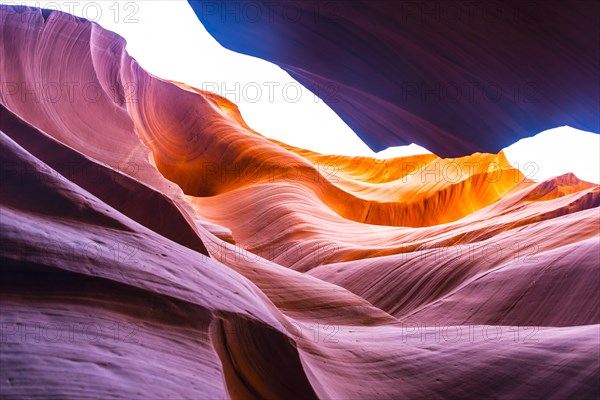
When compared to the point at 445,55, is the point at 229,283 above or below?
below

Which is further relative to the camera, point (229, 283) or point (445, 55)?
point (445, 55)

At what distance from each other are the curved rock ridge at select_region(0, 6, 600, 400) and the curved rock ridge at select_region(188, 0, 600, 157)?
2.99 feet

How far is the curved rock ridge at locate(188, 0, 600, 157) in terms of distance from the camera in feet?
9.70

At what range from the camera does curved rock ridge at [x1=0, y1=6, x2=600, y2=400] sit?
5.17ft

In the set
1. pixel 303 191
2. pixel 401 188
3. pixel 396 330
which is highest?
pixel 401 188

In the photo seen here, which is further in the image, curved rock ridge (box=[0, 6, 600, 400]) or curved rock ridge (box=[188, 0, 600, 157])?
curved rock ridge (box=[188, 0, 600, 157])

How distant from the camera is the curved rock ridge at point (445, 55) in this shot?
2.96 metres

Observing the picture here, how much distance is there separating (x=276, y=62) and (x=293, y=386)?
312cm

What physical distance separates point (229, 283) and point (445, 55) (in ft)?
7.13

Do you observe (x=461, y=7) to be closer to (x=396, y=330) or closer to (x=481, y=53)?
(x=481, y=53)

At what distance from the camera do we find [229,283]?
7.09ft

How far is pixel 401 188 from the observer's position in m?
9.67

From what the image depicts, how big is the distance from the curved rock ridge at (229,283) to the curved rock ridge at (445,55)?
91cm

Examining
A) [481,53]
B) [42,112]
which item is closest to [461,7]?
[481,53]
